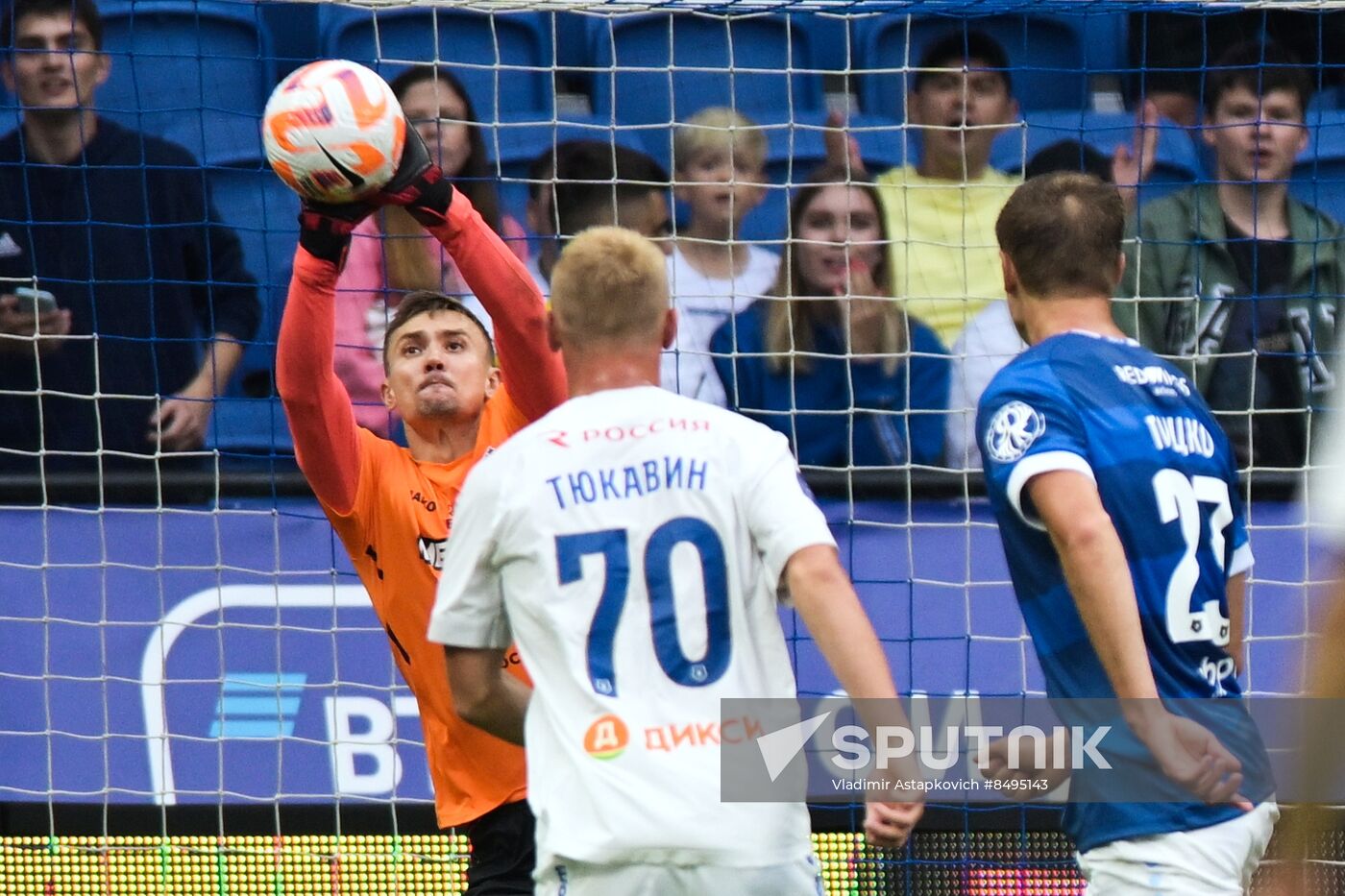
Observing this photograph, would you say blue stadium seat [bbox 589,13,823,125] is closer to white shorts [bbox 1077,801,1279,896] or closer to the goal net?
the goal net

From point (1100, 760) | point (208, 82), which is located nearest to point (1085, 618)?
point (1100, 760)

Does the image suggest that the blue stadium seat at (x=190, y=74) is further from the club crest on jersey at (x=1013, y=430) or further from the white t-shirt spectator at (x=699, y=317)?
the club crest on jersey at (x=1013, y=430)

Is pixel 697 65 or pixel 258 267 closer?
pixel 258 267

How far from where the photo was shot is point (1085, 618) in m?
2.80

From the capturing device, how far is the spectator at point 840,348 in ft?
17.8

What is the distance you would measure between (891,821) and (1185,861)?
0.57 meters

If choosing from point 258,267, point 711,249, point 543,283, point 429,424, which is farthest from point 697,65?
point 429,424

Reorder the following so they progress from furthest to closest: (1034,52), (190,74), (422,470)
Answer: (1034,52) < (190,74) < (422,470)

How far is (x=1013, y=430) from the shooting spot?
114 inches

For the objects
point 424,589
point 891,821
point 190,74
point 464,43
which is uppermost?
point 464,43

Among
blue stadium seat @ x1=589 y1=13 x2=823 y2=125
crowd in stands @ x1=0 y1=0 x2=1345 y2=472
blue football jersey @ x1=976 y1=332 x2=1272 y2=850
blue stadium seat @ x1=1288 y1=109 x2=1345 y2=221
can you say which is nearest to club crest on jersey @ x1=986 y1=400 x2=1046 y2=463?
blue football jersey @ x1=976 y1=332 x2=1272 y2=850

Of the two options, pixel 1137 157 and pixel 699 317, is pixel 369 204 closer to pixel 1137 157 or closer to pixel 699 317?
pixel 699 317

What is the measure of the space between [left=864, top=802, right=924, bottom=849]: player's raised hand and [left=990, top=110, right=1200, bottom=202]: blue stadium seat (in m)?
3.14

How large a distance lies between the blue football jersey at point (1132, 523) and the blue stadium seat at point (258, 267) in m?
2.93
